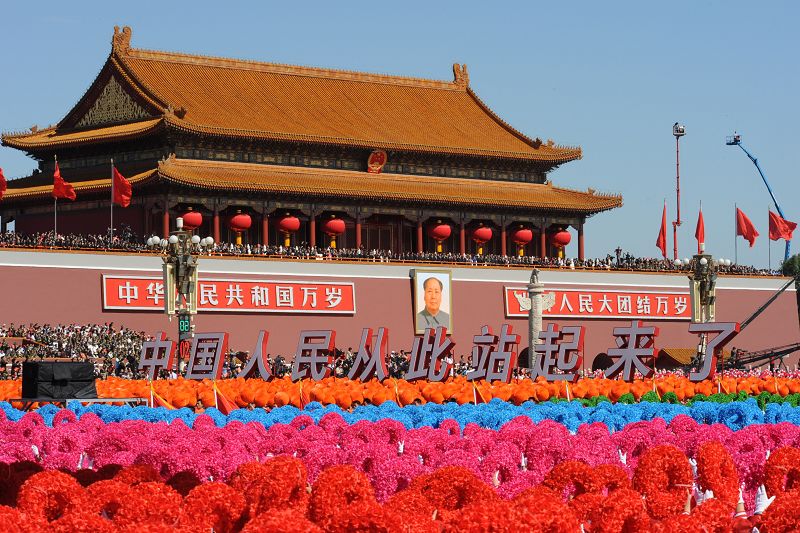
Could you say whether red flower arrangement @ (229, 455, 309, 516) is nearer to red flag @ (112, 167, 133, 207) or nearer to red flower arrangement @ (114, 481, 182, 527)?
red flower arrangement @ (114, 481, 182, 527)

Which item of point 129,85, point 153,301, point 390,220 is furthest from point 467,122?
point 153,301

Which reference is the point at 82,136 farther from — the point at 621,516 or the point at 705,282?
the point at 621,516

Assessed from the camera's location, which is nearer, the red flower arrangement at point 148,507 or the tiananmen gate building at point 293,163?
the red flower arrangement at point 148,507

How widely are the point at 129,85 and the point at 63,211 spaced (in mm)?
5450

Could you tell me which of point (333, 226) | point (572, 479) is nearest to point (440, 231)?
point (333, 226)

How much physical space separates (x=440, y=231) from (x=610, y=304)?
7568 mm

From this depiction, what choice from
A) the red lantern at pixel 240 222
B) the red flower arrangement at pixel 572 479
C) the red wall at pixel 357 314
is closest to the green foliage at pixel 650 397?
the red flower arrangement at pixel 572 479

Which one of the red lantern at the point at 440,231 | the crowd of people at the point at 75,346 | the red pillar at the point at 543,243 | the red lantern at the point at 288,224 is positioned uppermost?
the red lantern at the point at 288,224

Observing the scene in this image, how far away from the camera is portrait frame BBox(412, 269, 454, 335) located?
181 feet

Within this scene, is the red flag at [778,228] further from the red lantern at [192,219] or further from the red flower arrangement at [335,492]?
the red flower arrangement at [335,492]

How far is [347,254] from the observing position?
5506 centimetres

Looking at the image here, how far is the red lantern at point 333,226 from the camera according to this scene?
56875 mm

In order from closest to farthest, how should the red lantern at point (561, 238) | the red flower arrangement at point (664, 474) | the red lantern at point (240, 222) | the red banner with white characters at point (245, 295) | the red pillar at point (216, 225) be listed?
the red flower arrangement at point (664, 474) < the red banner with white characters at point (245, 295) < the red pillar at point (216, 225) < the red lantern at point (240, 222) < the red lantern at point (561, 238)

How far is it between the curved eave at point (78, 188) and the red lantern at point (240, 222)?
12.2 feet
